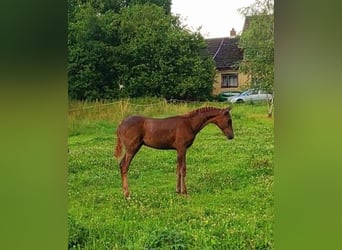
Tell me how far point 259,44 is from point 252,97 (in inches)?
10.2

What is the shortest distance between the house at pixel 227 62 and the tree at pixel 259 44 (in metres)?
0.03

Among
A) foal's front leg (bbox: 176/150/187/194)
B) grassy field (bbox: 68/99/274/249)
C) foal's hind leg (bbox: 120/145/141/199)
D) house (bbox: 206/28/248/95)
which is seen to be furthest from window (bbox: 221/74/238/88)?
foal's hind leg (bbox: 120/145/141/199)

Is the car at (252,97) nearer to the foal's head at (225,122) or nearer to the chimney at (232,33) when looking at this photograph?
the foal's head at (225,122)

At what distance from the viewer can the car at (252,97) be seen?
2154 mm

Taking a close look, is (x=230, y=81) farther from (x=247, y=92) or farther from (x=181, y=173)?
(x=181, y=173)

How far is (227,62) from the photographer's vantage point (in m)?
2.24

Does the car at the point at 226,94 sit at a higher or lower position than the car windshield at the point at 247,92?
lower

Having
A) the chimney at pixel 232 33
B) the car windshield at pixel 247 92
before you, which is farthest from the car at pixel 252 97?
the chimney at pixel 232 33

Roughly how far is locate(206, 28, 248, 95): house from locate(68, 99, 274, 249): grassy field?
0.10 m

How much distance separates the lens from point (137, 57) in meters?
2.26

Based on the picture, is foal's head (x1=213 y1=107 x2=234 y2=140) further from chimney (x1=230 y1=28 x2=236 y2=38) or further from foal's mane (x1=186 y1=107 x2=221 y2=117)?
chimney (x1=230 y1=28 x2=236 y2=38)

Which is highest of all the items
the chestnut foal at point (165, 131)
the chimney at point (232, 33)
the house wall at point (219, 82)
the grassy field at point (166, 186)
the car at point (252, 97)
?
the chimney at point (232, 33)

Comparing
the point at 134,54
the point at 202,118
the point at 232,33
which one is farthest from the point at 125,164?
the point at 232,33
